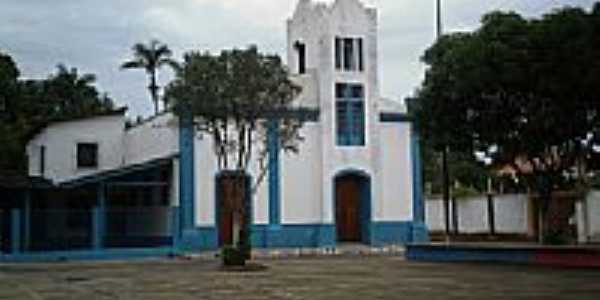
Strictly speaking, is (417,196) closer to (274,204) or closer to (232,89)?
(274,204)

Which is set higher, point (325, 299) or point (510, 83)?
point (510, 83)

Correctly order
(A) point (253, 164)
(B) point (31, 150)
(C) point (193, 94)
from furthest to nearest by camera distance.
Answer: (B) point (31, 150)
(A) point (253, 164)
(C) point (193, 94)

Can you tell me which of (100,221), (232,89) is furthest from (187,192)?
(232,89)

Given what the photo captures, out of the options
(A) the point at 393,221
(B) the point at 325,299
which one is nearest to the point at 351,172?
(A) the point at 393,221

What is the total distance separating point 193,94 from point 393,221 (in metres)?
15.0

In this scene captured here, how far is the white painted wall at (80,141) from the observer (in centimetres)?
4225

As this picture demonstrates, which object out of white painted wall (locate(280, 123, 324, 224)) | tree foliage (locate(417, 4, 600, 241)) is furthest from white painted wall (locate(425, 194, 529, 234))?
tree foliage (locate(417, 4, 600, 241))

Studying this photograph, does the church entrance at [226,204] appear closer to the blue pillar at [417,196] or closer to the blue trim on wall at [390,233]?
Answer: the blue trim on wall at [390,233]

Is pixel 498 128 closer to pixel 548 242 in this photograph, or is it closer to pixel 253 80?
pixel 548 242

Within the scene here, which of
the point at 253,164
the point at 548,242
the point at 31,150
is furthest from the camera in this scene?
the point at 31,150

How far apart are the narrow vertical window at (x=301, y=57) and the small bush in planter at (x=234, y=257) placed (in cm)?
1392

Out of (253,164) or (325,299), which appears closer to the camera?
(325,299)

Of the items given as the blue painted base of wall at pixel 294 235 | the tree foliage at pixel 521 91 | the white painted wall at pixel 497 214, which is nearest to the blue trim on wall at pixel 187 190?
the blue painted base of wall at pixel 294 235

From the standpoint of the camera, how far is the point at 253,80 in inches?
1024
